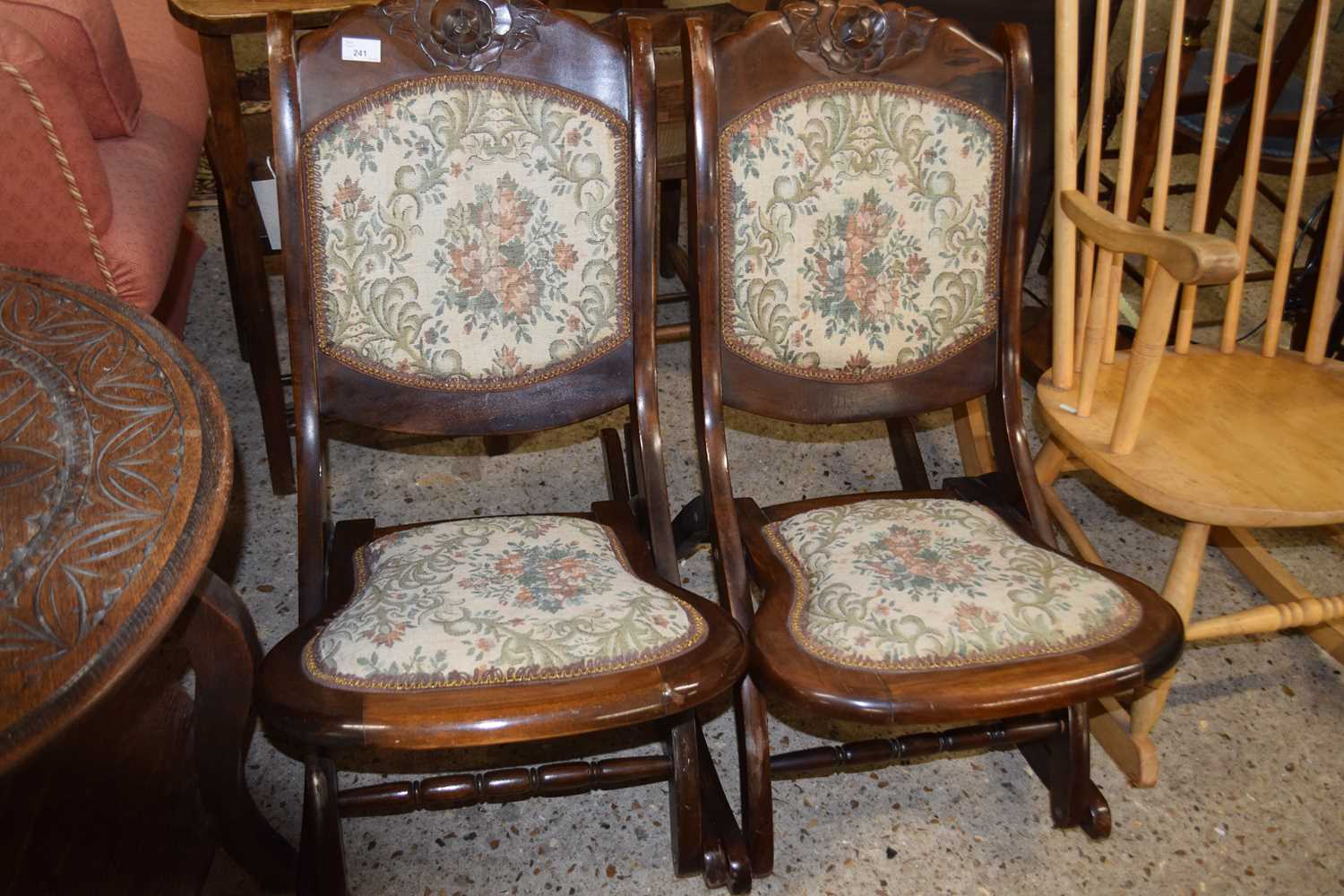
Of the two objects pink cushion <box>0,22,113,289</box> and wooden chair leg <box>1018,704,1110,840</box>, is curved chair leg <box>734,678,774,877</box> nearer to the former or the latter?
wooden chair leg <box>1018,704,1110,840</box>

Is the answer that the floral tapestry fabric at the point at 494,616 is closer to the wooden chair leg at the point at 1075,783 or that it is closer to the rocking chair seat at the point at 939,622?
the rocking chair seat at the point at 939,622

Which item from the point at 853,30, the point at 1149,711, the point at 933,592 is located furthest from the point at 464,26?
the point at 1149,711

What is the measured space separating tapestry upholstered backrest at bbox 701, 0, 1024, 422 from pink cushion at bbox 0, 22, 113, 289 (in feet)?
3.05

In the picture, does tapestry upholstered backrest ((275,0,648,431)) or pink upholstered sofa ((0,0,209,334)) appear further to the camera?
pink upholstered sofa ((0,0,209,334))

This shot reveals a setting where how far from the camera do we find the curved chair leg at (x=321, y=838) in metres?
1.37

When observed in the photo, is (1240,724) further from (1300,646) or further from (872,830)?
(872,830)

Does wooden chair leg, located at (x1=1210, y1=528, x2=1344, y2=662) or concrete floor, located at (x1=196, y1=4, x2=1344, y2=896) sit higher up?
wooden chair leg, located at (x1=1210, y1=528, x2=1344, y2=662)

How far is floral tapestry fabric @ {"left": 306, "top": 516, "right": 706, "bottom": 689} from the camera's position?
1213 mm

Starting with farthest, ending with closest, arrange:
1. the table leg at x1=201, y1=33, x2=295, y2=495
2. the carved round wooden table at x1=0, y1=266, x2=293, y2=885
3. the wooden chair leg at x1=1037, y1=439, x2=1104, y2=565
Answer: the wooden chair leg at x1=1037, y1=439, x2=1104, y2=565
the table leg at x1=201, y1=33, x2=295, y2=495
the carved round wooden table at x1=0, y1=266, x2=293, y2=885

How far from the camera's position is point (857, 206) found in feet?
4.94

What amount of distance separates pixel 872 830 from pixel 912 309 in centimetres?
77

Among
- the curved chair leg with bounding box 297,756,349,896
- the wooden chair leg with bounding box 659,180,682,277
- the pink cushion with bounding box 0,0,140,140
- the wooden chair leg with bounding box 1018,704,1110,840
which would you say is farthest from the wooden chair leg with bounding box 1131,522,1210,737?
the pink cushion with bounding box 0,0,140,140

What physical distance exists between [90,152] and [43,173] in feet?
0.26

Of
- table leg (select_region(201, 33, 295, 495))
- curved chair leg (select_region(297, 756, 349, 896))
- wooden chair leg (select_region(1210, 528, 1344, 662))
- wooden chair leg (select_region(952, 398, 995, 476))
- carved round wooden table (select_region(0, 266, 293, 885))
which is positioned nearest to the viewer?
carved round wooden table (select_region(0, 266, 293, 885))
